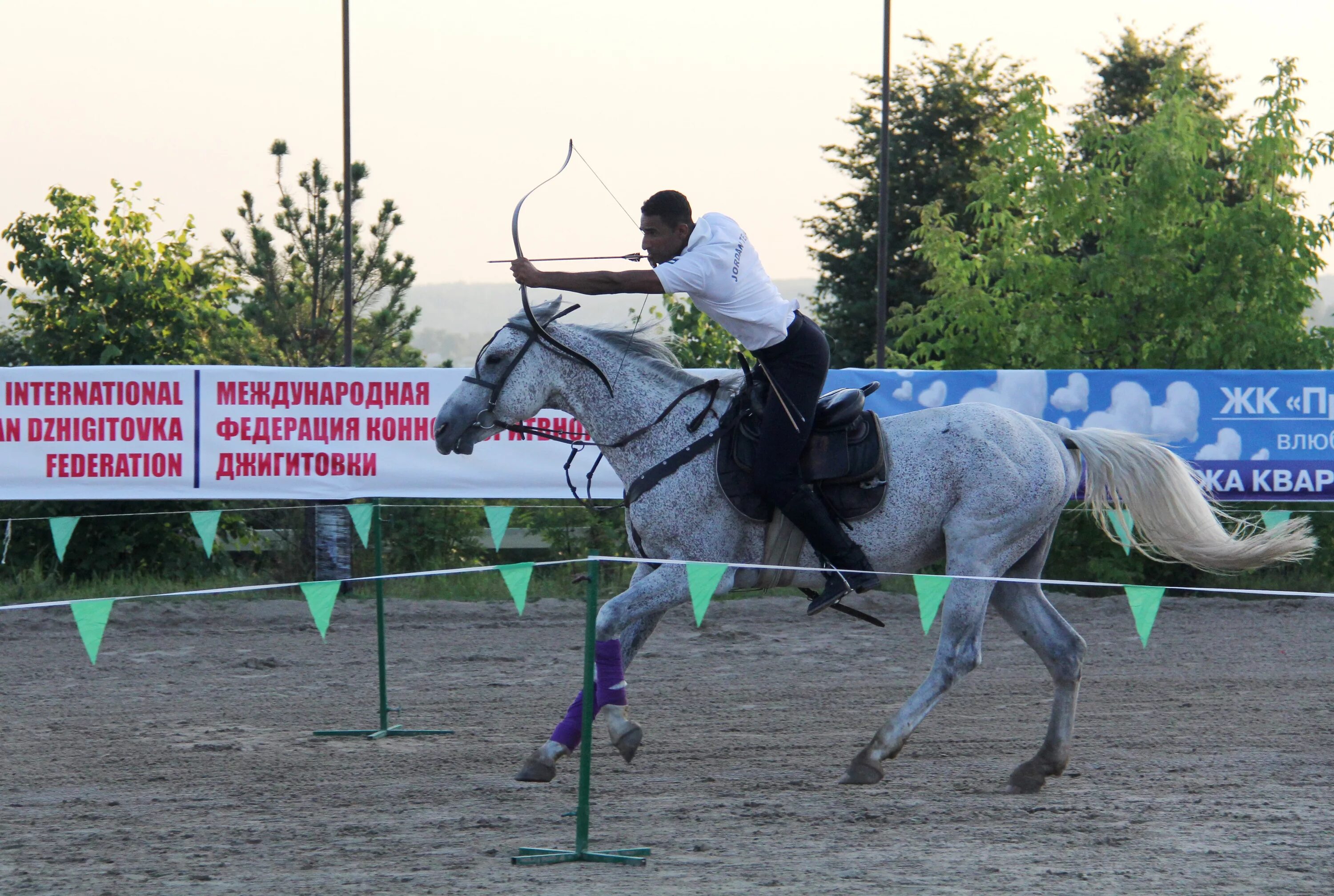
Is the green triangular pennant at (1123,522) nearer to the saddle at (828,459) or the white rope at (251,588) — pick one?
the saddle at (828,459)

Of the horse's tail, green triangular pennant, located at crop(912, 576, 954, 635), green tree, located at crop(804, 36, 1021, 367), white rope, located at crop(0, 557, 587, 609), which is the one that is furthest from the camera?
green tree, located at crop(804, 36, 1021, 367)

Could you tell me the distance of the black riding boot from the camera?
6.30 meters

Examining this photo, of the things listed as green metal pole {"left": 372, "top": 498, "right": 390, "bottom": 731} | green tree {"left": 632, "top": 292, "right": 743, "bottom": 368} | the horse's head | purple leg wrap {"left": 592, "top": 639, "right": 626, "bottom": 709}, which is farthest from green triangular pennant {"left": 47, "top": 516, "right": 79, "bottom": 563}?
green tree {"left": 632, "top": 292, "right": 743, "bottom": 368}

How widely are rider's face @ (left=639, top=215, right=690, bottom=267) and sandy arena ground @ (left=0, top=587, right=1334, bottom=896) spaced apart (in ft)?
7.63

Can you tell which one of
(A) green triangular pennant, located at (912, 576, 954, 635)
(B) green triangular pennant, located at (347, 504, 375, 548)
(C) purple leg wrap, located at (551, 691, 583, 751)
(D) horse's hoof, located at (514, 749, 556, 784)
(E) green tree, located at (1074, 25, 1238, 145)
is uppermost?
(E) green tree, located at (1074, 25, 1238, 145)

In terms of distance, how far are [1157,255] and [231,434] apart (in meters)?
9.16

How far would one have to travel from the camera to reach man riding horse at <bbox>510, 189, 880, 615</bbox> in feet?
20.0

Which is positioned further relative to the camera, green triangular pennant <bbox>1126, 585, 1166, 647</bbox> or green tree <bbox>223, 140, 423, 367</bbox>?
green tree <bbox>223, 140, 423, 367</bbox>

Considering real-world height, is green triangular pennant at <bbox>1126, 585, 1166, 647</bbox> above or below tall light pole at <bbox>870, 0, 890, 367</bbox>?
below

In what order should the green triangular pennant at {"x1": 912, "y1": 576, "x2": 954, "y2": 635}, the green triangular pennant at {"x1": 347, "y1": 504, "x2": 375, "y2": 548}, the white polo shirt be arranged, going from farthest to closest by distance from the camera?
the green triangular pennant at {"x1": 347, "y1": 504, "x2": 375, "y2": 548} → the green triangular pennant at {"x1": 912, "y1": 576, "x2": 954, "y2": 635} → the white polo shirt

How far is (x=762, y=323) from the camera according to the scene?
6.28 m

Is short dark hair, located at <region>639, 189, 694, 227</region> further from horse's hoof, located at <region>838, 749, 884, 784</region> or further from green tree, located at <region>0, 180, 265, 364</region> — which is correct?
green tree, located at <region>0, 180, 265, 364</region>

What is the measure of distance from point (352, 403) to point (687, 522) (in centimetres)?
609

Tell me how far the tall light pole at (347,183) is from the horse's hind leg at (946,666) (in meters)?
8.51
